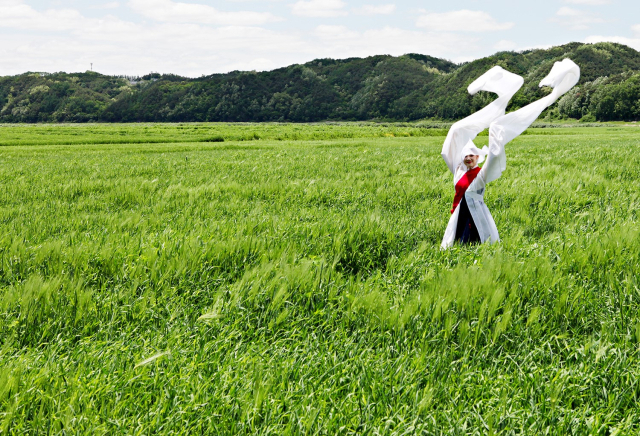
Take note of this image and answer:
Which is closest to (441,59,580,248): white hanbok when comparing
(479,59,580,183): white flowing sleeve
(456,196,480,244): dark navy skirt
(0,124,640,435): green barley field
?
(479,59,580,183): white flowing sleeve

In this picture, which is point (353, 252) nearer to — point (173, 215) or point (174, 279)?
point (174, 279)

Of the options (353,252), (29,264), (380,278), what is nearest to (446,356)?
(380,278)

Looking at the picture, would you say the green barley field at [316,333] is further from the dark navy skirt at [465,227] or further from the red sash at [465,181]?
the red sash at [465,181]

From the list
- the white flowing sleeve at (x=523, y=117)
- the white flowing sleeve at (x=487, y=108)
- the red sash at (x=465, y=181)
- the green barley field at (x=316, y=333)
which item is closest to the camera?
the green barley field at (x=316, y=333)

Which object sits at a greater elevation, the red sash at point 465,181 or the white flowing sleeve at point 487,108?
the white flowing sleeve at point 487,108

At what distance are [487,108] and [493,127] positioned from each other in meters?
0.53

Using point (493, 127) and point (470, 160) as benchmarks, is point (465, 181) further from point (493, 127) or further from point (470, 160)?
point (493, 127)

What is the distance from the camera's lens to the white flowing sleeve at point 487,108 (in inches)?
189

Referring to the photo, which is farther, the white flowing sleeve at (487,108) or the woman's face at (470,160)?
the woman's face at (470,160)

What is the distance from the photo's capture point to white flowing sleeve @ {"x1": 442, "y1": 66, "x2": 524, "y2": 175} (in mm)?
4797

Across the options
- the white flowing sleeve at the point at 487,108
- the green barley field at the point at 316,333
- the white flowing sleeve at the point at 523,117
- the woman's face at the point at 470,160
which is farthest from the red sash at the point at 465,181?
the green barley field at the point at 316,333

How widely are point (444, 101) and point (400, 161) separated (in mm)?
177375

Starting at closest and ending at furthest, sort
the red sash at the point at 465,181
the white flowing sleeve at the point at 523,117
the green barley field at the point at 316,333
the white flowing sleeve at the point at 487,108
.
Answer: the green barley field at the point at 316,333 < the white flowing sleeve at the point at 523,117 < the white flowing sleeve at the point at 487,108 < the red sash at the point at 465,181

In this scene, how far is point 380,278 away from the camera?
150 inches
